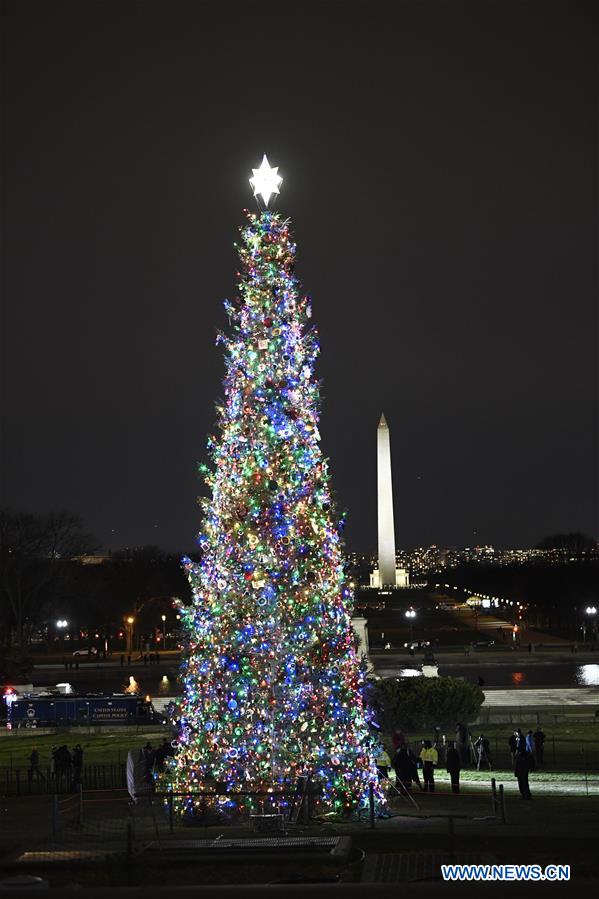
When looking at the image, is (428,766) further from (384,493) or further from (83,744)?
(384,493)

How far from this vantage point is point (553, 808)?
71.6 feet

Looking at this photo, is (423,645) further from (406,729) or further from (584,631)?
(406,729)

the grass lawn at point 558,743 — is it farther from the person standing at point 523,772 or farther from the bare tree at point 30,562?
the bare tree at point 30,562

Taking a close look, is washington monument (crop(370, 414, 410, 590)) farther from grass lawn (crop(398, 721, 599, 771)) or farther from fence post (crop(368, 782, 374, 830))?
fence post (crop(368, 782, 374, 830))

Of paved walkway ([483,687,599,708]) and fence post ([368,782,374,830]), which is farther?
paved walkway ([483,687,599,708])

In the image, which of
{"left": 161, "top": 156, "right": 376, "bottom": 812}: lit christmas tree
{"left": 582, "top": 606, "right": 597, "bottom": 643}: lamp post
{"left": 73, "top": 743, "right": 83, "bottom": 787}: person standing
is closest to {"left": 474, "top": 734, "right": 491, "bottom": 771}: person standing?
{"left": 161, "top": 156, "right": 376, "bottom": 812}: lit christmas tree

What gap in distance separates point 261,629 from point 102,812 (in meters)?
5.05
